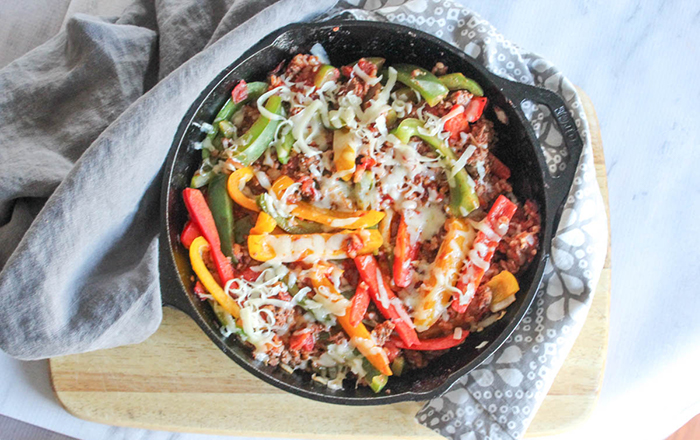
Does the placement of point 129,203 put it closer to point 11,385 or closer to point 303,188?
point 303,188

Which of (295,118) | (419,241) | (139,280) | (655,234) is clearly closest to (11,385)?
(139,280)

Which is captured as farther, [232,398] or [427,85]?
[232,398]

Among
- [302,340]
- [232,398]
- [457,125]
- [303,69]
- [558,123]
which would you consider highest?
[558,123]

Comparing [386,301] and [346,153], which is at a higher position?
[346,153]

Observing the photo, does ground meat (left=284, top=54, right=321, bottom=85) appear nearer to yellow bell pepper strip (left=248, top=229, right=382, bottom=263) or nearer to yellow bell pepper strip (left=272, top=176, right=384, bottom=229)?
yellow bell pepper strip (left=272, top=176, right=384, bottom=229)

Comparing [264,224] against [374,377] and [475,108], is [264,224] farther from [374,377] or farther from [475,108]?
[475,108]

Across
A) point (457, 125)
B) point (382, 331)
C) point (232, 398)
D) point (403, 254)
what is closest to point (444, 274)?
point (403, 254)

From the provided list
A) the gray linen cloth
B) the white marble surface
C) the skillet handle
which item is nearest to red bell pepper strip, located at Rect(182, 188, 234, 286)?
the gray linen cloth
